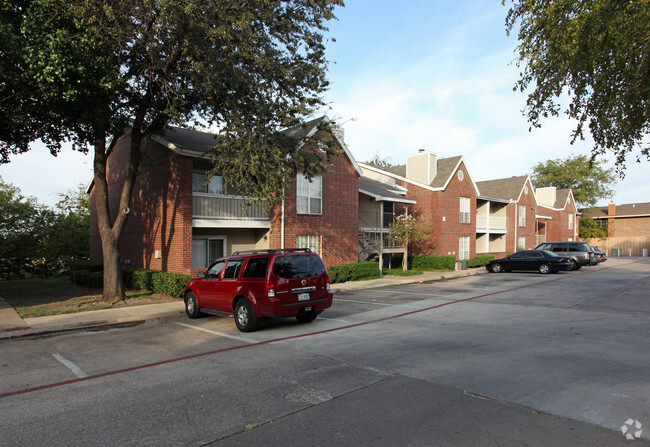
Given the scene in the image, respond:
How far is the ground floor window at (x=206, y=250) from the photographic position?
1792 centimetres

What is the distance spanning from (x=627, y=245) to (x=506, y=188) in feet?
85.8

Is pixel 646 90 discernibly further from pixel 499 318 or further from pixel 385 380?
pixel 385 380

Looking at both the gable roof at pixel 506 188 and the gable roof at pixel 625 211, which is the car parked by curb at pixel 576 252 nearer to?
the gable roof at pixel 506 188

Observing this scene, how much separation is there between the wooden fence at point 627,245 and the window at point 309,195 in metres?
49.8

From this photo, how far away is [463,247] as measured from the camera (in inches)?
Result: 1239

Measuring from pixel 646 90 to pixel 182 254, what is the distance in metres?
14.8

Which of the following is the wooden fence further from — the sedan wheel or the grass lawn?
the grass lawn

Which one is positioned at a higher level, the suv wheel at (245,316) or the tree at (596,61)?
the tree at (596,61)

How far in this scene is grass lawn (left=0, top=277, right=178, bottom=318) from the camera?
12.5 metres

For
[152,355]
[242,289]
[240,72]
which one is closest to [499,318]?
[242,289]

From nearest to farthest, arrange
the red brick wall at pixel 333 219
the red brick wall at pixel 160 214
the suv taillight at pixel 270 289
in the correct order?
the suv taillight at pixel 270 289 → the red brick wall at pixel 160 214 → the red brick wall at pixel 333 219

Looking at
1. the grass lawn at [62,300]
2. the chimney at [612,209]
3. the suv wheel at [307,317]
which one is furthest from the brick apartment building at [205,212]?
the chimney at [612,209]

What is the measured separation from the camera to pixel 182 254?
16125 mm

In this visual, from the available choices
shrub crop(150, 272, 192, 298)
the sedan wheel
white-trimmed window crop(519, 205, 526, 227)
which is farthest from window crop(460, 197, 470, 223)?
shrub crop(150, 272, 192, 298)
